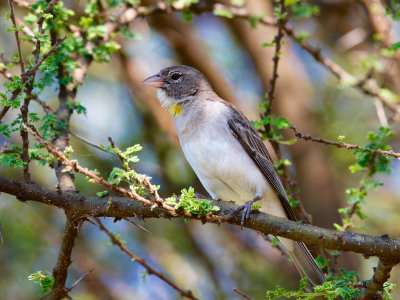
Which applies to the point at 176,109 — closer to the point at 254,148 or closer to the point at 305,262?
the point at 254,148

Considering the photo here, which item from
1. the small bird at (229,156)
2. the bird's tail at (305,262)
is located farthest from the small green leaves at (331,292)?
the small bird at (229,156)

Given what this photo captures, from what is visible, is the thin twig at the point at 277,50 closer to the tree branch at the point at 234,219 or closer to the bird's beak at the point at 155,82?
the tree branch at the point at 234,219

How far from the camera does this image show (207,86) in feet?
20.2

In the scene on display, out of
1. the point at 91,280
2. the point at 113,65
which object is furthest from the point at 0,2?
the point at 91,280

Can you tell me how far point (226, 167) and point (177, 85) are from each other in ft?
4.12

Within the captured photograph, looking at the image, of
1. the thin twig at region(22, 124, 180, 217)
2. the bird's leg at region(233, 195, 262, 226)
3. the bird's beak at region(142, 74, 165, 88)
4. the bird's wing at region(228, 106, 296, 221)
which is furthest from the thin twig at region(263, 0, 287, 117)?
the thin twig at region(22, 124, 180, 217)

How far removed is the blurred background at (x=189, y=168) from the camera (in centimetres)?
719

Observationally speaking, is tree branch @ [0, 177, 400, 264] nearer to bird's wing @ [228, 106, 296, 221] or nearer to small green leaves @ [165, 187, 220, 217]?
small green leaves @ [165, 187, 220, 217]

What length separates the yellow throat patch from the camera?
228 inches

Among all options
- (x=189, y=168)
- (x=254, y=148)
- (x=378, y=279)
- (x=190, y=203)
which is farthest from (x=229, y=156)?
(x=189, y=168)

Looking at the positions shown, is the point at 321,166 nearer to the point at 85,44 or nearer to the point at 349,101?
the point at 349,101

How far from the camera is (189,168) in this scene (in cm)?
795

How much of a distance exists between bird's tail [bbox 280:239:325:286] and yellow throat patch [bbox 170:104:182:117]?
4.90 feet

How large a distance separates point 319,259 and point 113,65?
443 cm
